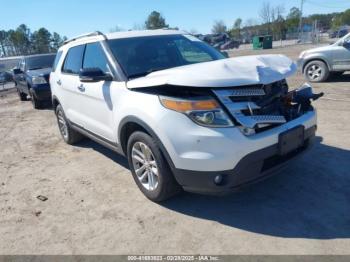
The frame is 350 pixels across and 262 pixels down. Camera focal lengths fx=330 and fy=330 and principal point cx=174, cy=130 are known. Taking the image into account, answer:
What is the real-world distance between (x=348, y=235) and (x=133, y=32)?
3.61 m

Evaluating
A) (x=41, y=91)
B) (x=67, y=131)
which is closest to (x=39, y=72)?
(x=41, y=91)

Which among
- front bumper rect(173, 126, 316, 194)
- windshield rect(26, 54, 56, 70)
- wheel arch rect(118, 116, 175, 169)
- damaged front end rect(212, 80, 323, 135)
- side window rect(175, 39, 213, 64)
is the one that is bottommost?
front bumper rect(173, 126, 316, 194)

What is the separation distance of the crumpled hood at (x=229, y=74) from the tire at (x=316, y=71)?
7.55 m

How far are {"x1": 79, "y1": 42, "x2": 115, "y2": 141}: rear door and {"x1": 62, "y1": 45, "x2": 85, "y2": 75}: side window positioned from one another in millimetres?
253

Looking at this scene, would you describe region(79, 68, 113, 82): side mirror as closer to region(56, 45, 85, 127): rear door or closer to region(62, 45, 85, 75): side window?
region(56, 45, 85, 127): rear door

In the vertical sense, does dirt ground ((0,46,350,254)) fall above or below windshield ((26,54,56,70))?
below

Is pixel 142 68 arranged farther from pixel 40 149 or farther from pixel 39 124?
pixel 39 124

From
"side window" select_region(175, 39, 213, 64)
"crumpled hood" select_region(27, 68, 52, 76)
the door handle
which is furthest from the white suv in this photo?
"crumpled hood" select_region(27, 68, 52, 76)

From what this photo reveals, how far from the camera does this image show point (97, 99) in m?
4.33

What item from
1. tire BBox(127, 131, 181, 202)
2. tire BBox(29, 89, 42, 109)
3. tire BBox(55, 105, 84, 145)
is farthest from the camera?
tire BBox(29, 89, 42, 109)

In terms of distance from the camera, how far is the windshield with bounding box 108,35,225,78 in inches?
159

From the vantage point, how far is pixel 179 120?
3062 mm

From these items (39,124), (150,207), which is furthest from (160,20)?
(150,207)

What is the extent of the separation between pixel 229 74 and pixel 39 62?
419 inches
